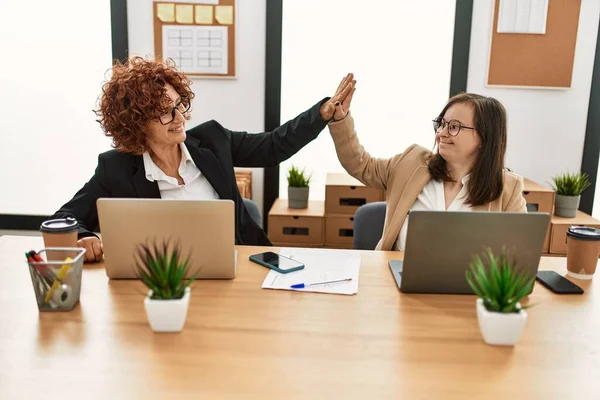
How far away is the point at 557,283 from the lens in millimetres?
1552

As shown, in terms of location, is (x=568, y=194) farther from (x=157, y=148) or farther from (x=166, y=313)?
(x=166, y=313)

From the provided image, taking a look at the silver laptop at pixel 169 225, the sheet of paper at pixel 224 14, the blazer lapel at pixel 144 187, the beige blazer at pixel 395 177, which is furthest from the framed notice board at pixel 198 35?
the silver laptop at pixel 169 225

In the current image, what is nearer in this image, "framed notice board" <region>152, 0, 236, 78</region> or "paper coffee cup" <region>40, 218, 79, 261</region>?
"paper coffee cup" <region>40, 218, 79, 261</region>

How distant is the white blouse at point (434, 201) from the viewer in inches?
81.0

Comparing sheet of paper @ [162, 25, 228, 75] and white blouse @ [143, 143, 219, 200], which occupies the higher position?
sheet of paper @ [162, 25, 228, 75]

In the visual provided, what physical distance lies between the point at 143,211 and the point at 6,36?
321cm

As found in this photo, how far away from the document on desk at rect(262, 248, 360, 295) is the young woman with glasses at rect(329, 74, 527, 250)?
0.40 m

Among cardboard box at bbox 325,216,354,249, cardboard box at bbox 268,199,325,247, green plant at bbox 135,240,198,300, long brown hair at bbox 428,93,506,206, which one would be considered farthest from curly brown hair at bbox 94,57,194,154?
cardboard box at bbox 325,216,354,249

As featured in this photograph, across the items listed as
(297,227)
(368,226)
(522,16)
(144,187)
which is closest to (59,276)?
(144,187)

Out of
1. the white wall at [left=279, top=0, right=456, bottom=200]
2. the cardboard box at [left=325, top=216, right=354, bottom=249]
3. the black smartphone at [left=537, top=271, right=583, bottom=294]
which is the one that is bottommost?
the cardboard box at [left=325, top=216, right=354, bottom=249]

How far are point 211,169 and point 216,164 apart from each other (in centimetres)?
3

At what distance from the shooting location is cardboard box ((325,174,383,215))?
3.53 m

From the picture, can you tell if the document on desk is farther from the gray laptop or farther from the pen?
the pen

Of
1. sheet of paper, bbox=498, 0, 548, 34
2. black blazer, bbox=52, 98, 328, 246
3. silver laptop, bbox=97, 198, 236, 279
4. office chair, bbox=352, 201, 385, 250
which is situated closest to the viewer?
silver laptop, bbox=97, 198, 236, 279
